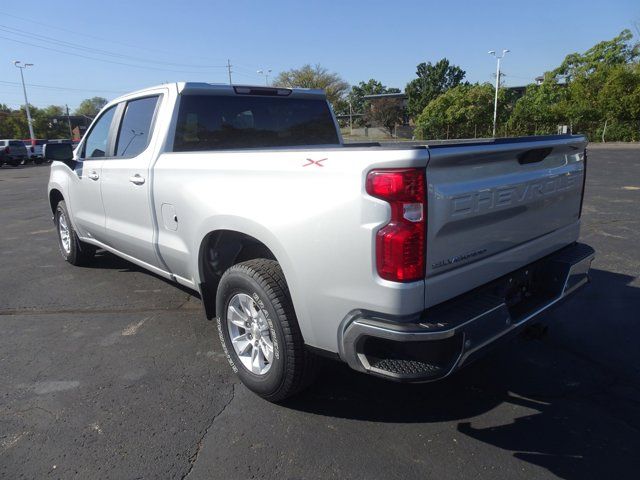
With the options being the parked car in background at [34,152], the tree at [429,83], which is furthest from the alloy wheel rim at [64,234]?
the tree at [429,83]

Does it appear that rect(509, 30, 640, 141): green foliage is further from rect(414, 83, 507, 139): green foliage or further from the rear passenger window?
the rear passenger window

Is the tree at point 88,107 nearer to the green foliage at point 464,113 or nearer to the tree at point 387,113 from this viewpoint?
the tree at point 387,113

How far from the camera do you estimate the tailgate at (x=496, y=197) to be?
217cm

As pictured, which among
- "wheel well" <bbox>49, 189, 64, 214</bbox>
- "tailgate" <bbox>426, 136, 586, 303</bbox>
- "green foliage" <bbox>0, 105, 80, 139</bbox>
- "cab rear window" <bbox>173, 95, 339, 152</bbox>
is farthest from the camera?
"green foliage" <bbox>0, 105, 80, 139</bbox>

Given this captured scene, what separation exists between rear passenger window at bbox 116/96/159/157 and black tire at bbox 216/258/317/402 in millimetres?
1711

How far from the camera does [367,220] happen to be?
212 centimetres

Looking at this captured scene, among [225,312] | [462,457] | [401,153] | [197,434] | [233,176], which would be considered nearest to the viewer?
[401,153]

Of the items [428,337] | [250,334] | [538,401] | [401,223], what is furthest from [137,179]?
[538,401]

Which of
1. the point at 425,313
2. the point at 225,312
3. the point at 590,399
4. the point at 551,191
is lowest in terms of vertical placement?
the point at 590,399

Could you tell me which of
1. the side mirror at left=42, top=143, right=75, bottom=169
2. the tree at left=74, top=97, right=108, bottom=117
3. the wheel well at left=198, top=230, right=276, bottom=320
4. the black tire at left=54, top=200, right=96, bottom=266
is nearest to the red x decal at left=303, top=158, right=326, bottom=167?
the wheel well at left=198, top=230, right=276, bottom=320

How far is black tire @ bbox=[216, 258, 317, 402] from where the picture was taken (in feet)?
8.52

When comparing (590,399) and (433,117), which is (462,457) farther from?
(433,117)

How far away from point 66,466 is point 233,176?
1.77 m

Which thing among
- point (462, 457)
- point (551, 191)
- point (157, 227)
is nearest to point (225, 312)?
point (157, 227)
